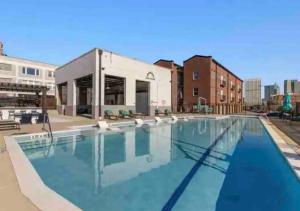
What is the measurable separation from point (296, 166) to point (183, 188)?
339 cm

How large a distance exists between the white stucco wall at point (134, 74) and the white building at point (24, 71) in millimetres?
22923

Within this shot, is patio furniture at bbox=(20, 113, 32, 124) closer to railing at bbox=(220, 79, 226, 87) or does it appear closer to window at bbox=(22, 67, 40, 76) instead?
window at bbox=(22, 67, 40, 76)

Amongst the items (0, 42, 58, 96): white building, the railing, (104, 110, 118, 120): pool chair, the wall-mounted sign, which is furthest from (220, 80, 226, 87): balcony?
(0, 42, 58, 96): white building

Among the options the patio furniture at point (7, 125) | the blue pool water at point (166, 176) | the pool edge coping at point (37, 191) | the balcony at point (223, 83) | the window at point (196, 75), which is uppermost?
the window at point (196, 75)

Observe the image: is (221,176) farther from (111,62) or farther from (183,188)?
(111,62)

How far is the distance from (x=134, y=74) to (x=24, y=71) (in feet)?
89.1

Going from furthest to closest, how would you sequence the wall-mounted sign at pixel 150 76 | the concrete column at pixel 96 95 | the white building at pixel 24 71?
the white building at pixel 24 71
the wall-mounted sign at pixel 150 76
the concrete column at pixel 96 95

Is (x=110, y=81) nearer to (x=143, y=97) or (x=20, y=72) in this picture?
(x=143, y=97)

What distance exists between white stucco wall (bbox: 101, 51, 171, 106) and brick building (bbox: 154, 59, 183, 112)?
22.8 ft

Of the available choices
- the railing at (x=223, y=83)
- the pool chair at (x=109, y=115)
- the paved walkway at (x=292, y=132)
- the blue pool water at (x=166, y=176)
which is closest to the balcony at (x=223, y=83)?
the railing at (x=223, y=83)

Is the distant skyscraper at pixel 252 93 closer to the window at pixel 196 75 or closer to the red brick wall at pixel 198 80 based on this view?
the window at pixel 196 75

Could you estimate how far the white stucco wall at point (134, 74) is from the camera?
81.1ft

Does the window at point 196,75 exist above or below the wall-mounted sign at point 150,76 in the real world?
above

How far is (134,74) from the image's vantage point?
92.9 feet
